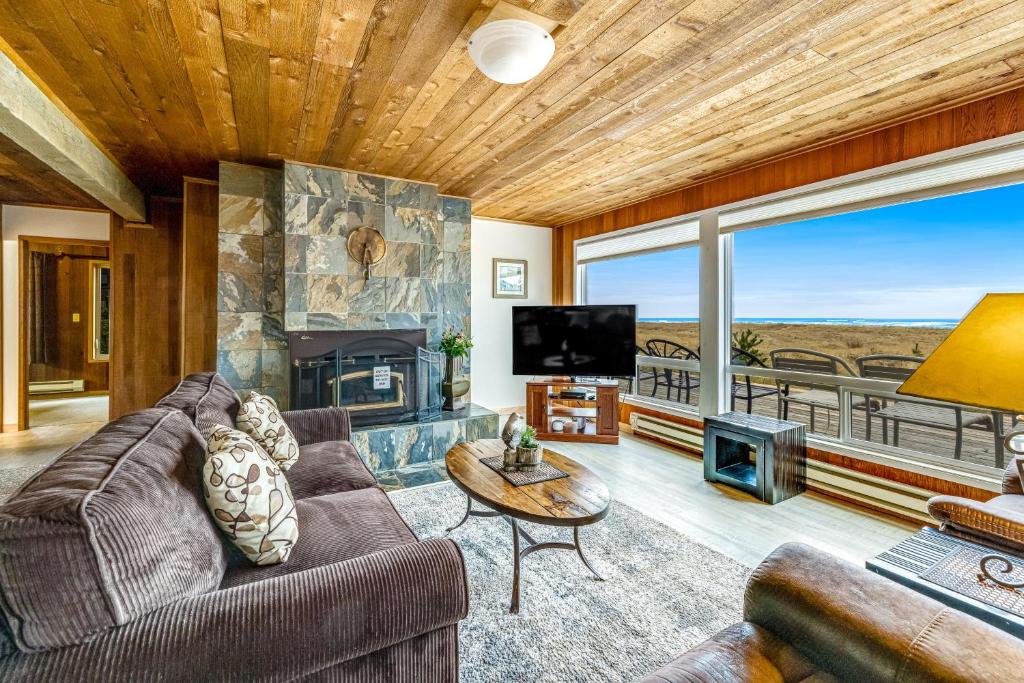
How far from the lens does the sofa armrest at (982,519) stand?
4.75 feet

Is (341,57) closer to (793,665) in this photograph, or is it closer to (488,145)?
(488,145)

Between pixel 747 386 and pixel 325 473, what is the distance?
11.2 feet

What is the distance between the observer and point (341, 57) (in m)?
2.12

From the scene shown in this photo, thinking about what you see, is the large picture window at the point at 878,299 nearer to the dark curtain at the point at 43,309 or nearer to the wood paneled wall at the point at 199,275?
the wood paneled wall at the point at 199,275

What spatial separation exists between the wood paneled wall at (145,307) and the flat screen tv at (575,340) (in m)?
3.59

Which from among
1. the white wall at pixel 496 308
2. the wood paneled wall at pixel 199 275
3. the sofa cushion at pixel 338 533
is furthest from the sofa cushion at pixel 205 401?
the white wall at pixel 496 308

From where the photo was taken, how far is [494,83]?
2.37m

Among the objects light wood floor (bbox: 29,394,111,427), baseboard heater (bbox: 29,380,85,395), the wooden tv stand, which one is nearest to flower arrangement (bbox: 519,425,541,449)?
the wooden tv stand

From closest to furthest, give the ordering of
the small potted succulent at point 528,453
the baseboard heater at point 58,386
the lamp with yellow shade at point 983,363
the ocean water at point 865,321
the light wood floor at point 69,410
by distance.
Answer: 1. the lamp with yellow shade at point 983,363
2. the small potted succulent at point 528,453
3. the ocean water at point 865,321
4. the light wood floor at point 69,410
5. the baseboard heater at point 58,386

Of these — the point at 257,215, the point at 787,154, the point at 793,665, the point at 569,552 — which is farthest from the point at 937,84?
the point at 257,215

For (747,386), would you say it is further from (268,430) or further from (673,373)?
(268,430)

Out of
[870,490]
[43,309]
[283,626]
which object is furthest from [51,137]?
[43,309]

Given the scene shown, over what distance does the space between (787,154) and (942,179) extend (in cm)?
94

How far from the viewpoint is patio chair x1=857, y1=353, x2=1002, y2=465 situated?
8.88 ft
